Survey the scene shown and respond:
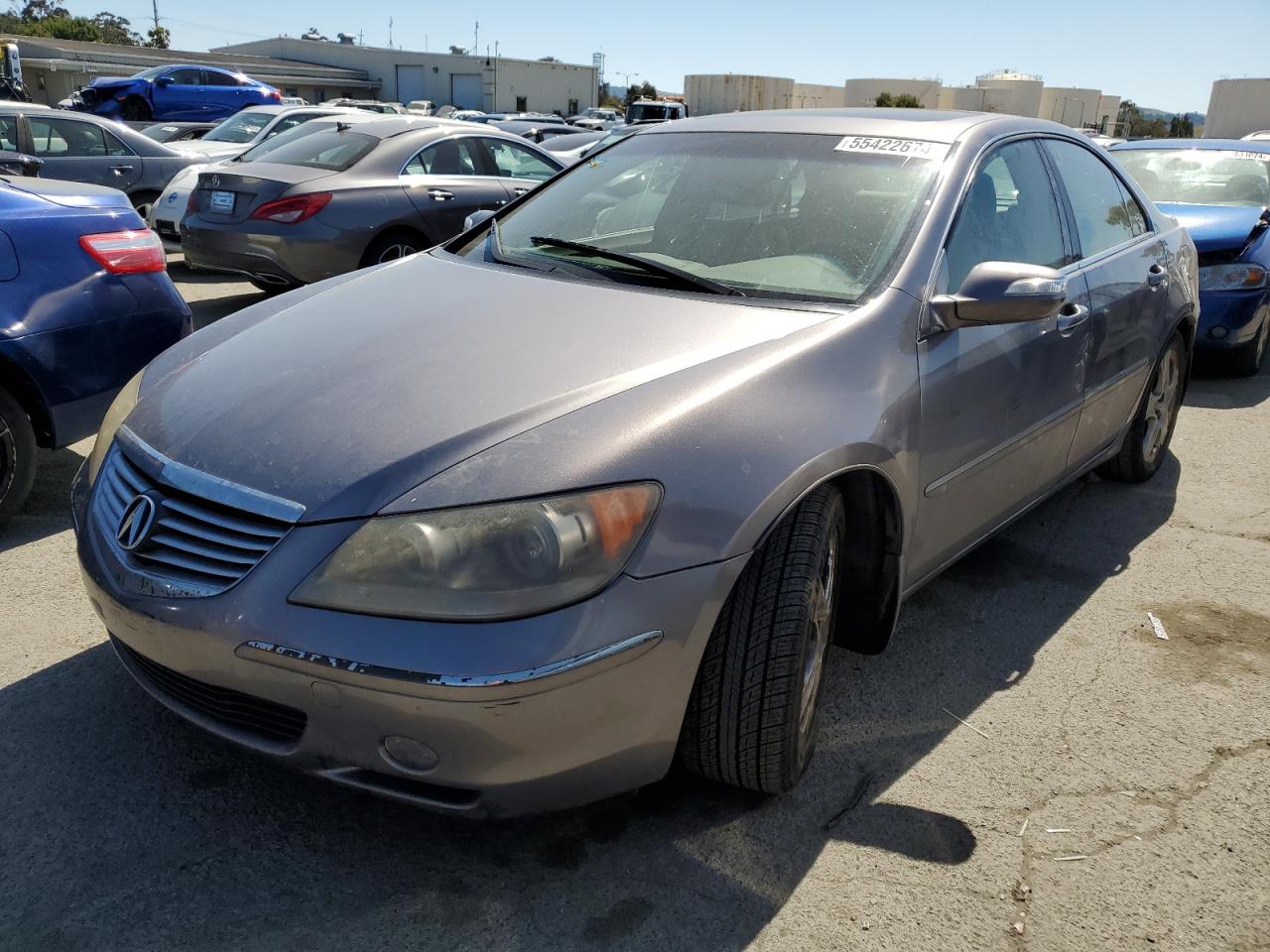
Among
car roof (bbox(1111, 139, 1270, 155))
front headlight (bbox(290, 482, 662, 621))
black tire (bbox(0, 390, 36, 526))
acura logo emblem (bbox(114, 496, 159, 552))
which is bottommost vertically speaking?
black tire (bbox(0, 390, 36, 526))

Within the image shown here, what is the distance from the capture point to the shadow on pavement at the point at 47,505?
149 inches

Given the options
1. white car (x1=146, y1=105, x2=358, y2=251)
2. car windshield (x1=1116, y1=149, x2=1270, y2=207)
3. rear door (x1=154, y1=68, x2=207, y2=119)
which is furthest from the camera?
rear door (x1=154, y1=68, x2=207, y2=119)

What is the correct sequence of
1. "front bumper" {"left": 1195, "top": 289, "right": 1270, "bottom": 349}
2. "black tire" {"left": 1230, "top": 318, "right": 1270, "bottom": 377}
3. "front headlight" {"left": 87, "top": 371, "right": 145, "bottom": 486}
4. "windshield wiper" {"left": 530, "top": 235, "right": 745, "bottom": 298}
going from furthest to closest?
"black tire" {"left": 1230, "top": 318, "right": 1270, "bottom": 377}
"front bumper" {"left": 1195, "top": 289, "right": 1270, "bottom": 349}
"windshield wiper" {"left": 530, "top": 235, "right": 745, "bottom": 298}
"front headlight" {"left": 87, "top": 371, "right": 145, "bottom": 486}

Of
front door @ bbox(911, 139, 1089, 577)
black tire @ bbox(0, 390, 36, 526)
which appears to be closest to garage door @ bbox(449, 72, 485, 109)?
black tire @ bbox(0, 390, 36, 526)

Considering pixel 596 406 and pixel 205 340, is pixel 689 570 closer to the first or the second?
pixel 596 406

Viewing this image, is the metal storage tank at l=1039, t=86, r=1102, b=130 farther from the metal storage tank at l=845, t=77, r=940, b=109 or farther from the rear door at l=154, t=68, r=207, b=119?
the rear door at l=154, t=68, r=207, b=119

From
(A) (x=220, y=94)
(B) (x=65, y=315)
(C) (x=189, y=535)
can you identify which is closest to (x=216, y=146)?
(B) (x=65, y=315)

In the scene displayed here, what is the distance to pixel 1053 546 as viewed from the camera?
4.08m

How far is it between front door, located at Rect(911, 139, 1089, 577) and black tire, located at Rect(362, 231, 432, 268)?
508 cm

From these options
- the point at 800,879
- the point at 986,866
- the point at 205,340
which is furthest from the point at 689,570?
the point at 205,340

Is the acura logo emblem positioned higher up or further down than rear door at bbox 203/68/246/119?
further down

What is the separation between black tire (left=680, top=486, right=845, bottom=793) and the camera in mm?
2180

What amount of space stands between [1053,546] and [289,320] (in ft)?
9.66

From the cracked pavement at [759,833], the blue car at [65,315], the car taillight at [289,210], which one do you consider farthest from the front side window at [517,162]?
the cracked pavement at [759,833]
